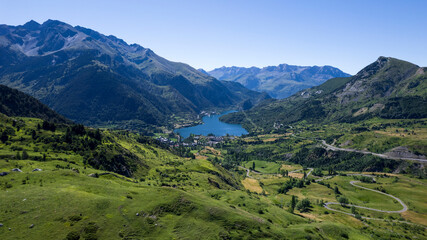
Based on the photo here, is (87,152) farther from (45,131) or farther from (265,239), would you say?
(265,239)

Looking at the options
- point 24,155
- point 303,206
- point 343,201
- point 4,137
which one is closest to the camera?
point 24,155

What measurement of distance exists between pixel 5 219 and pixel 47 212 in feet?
22.8

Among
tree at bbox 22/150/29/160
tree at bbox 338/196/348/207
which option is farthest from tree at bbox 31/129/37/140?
tree at bbox 338/196/348/207

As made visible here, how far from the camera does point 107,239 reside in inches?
1839

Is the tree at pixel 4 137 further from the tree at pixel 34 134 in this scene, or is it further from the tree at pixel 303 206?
the tree at pixel 303 206

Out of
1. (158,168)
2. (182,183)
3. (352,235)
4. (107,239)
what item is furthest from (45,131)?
(352,235)

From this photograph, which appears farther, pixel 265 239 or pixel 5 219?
pixel 265 239

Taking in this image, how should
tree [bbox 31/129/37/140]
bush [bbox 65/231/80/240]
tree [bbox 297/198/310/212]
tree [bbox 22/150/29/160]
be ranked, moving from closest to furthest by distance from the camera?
bush [bbox 65/231/80/240] < tree [bbox 22/150/29/160] < tree [bbox 31/129/37/140] < tree [bbox 297/198/310/212]

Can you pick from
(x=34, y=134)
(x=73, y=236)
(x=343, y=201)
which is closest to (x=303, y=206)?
(x=343, y=201)

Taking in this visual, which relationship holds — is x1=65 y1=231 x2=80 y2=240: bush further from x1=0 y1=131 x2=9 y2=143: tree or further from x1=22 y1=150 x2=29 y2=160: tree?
x1=0 y1=131 x2=9 y2=143: tree

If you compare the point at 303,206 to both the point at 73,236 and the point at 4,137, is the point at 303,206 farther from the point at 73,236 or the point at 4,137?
the point at 4,137

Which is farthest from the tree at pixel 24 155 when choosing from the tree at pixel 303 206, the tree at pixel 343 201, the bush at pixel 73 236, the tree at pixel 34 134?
the tree at pixel 343 201

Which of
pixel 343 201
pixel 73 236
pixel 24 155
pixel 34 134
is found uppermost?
pixel 34 134

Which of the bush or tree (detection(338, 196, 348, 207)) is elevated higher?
the bush
